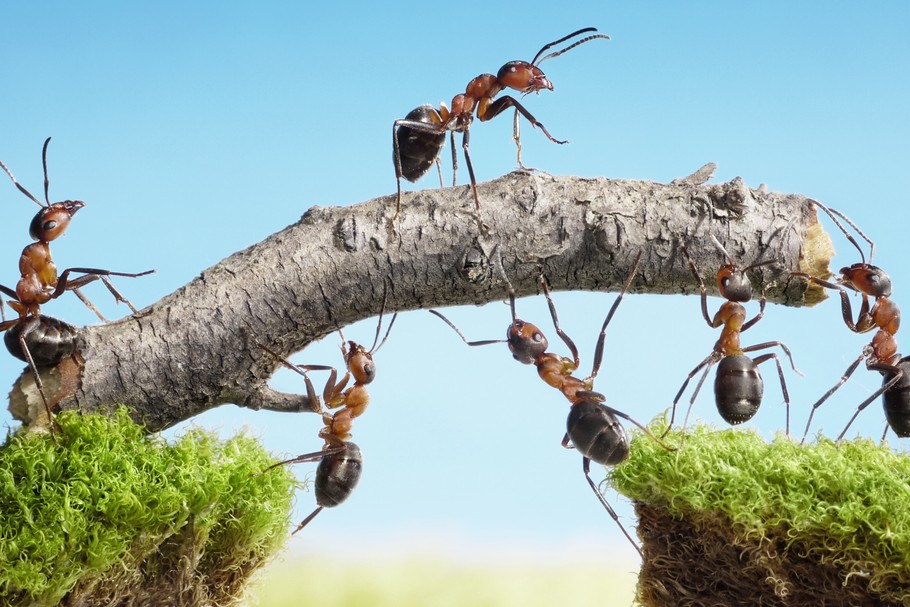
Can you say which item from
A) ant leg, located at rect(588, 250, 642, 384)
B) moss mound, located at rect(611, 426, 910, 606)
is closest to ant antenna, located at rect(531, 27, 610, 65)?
ant leg, located at rect(588, 250, 642, 384)

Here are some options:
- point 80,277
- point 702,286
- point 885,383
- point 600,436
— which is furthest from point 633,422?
point 80,277

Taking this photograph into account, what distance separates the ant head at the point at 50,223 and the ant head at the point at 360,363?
3.62 feet

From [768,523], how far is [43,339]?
7.94ft

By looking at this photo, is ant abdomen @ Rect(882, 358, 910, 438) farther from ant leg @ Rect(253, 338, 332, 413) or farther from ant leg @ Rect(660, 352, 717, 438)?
ant leg @ Rect(253, 338, 332, 413)

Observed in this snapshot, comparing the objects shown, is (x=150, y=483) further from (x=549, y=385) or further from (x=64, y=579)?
(x=549, y=385)

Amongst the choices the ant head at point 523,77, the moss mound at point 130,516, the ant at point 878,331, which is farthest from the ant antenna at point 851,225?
the moss mound at point 130,516

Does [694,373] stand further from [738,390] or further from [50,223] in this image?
[50,223]

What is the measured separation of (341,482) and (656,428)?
1.14 meters

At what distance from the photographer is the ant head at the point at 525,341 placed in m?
3.21

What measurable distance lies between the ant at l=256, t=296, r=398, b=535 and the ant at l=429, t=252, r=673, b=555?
0.34m

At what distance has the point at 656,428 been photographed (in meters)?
3.09

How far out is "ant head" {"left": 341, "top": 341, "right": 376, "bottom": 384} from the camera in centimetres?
324

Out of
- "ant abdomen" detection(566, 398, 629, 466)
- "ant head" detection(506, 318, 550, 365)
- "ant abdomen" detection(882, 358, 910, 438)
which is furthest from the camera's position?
"ant abdomen" detection(882, 358, 910, 438)

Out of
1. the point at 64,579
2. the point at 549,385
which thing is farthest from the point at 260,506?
the point at 549,385
